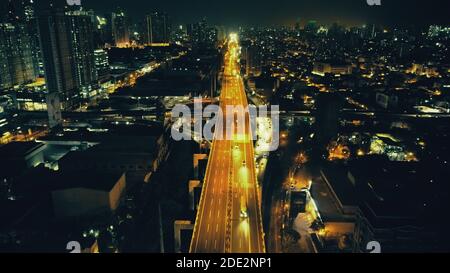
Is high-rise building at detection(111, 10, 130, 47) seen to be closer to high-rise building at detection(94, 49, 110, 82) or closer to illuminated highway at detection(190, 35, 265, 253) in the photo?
high-rise building at detection(94, 49, 110, 82)

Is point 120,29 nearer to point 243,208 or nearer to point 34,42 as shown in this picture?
point 34,42

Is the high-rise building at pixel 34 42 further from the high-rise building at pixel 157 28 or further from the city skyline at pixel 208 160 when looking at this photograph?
the high-rise building at pixel 157 28

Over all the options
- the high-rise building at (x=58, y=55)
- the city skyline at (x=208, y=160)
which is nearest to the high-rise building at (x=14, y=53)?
the city skyline at (x=208, y=160)

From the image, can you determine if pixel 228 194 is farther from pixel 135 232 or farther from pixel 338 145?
pixel 338 145

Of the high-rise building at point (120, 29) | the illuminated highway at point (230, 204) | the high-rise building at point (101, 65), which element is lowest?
the illuminated highway at point (230, 204)

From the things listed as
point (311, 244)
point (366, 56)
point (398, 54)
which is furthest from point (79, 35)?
point (398, 54)

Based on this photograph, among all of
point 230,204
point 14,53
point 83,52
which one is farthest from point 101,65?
point 230,204

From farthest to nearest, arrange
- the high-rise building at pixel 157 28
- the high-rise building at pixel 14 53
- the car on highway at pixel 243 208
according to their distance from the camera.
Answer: the high-rise building at pixel 157 28
the high-rise building at pixel 14 53
the car on highway at pixel 243 208

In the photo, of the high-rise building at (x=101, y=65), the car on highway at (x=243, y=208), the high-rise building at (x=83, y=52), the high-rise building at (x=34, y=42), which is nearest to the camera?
the car on highway at (x=243, y=208)
